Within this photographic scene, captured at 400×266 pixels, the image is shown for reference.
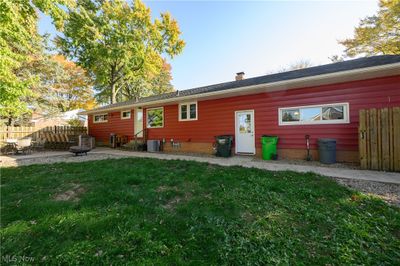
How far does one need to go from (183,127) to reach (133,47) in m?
12.1

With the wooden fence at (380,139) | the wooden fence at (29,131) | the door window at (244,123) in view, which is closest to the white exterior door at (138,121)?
the wooden fence at (29,131)

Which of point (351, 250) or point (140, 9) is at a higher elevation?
point (140, 9)

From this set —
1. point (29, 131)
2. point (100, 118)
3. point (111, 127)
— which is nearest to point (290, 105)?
point (111, 127)

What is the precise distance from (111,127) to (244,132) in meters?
10.5

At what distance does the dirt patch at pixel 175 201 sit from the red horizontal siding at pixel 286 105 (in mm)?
5483

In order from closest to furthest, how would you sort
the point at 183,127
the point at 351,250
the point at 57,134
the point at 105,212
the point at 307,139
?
the point at 351,250 < the point at 105,212 < the point at 307,139 < the point at 183,127 < the point at 57,134

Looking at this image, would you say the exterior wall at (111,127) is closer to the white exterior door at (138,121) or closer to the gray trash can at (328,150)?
the white exterior door at (138,121)

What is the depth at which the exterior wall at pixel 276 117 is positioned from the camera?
→ 5918mm

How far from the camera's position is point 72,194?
350 centimetres

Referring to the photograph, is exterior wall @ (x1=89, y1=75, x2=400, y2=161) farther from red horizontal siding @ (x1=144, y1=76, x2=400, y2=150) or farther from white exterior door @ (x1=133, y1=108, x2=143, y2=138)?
white exterior door @ (x1=133, y1=108, x2=143, y2=138)

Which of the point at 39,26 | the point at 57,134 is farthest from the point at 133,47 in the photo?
the point at 57,134

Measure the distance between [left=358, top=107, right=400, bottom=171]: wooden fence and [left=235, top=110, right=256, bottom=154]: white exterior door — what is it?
3774mm

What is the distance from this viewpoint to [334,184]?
381cm

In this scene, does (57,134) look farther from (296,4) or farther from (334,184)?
(296,4)
